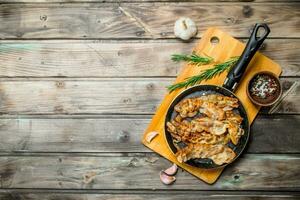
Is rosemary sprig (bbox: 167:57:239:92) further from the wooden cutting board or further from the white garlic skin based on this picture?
the white garlic skin

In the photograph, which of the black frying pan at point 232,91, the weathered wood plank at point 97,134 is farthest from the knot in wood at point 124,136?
the black frying pan at point 232,91

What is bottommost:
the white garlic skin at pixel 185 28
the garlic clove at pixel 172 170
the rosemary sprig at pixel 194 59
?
the garlic clove at pixel 172 170

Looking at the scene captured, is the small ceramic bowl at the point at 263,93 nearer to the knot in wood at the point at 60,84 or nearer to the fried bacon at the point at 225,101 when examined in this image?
the fried bacon at the point at 225,101

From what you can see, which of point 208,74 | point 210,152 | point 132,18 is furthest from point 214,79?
point 132,18

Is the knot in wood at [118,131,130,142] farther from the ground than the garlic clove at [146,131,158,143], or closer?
closer

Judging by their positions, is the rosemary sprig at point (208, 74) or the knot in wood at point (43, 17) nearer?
the rosemary sprig at point (208, 74)

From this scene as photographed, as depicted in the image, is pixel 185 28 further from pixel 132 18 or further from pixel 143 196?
pixel 143 196

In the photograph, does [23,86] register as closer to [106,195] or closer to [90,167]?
[90,167]

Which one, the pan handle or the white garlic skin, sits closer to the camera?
the pan handle

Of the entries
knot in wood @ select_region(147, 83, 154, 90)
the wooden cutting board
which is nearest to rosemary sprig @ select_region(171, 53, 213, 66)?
the wooden cutting board
